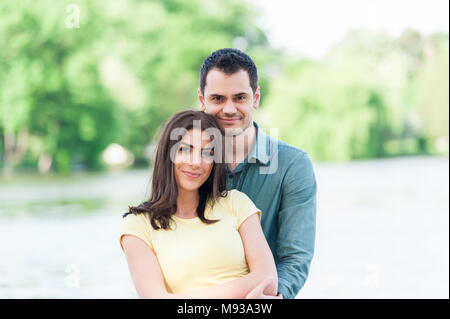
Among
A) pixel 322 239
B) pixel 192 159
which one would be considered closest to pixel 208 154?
pixel 192 159

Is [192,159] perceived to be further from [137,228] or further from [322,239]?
[322,239]

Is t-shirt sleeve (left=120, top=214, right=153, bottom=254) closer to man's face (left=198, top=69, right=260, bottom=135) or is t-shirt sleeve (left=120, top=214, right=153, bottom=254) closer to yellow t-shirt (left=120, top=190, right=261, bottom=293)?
yellow t-shirt (left=120, top=190, right=261, bottom=293)

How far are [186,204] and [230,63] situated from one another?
49 cm

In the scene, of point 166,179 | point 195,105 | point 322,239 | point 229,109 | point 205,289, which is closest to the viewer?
point 205,289

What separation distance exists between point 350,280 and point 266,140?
4.56m

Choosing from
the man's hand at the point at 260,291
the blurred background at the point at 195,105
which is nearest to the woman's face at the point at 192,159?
the man's hand at the point at 260,291

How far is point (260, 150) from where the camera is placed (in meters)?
2.24

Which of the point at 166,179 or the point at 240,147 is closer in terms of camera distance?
the point at 166,179
